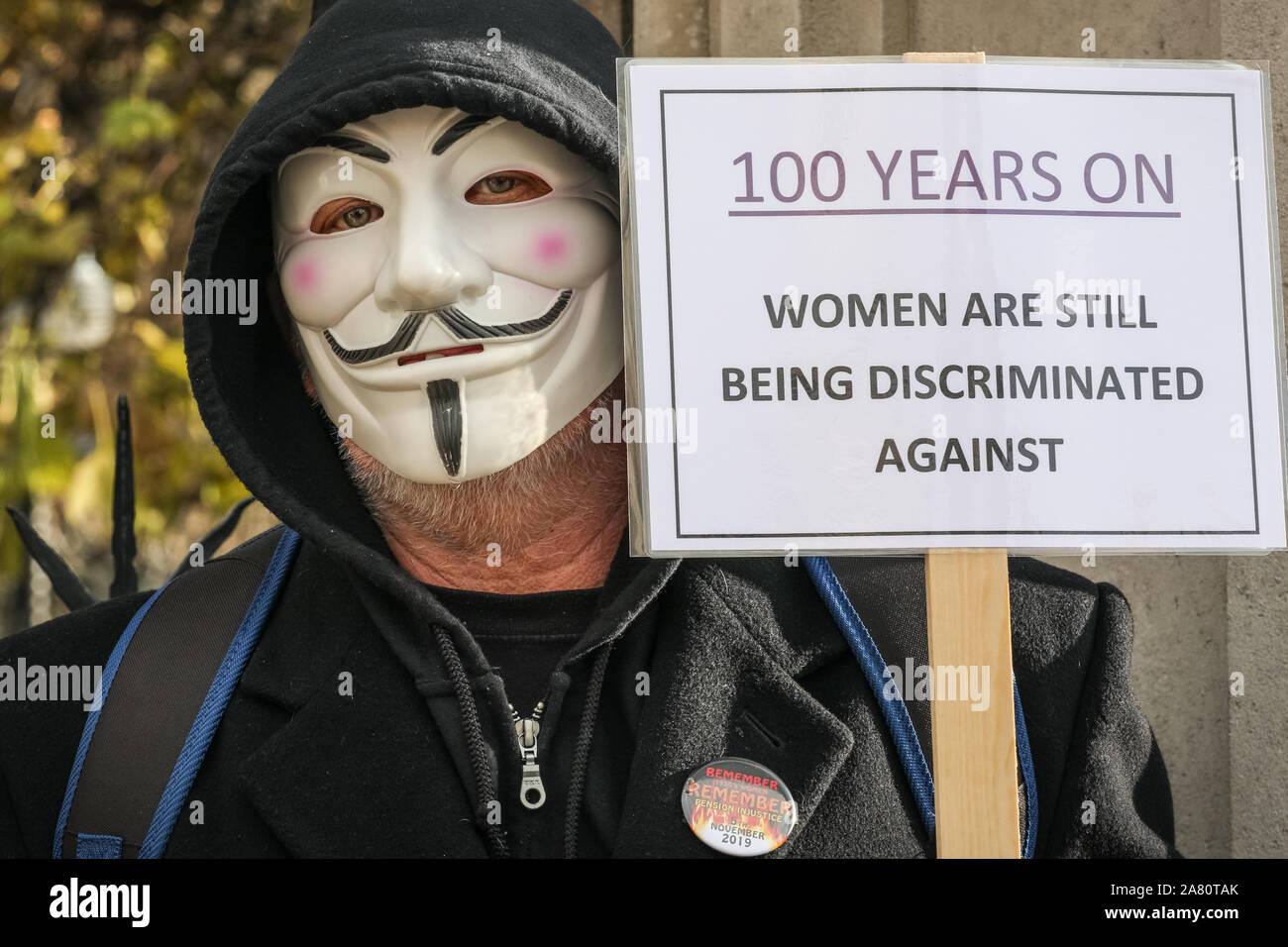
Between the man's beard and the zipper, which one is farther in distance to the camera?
the man's beard

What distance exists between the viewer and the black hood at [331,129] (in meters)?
1.73

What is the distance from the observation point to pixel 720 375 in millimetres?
1417

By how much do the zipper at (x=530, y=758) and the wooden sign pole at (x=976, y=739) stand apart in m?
0.48

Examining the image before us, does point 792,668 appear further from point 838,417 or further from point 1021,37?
point 1021,37

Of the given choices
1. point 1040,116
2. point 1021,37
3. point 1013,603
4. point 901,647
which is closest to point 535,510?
point 901,647

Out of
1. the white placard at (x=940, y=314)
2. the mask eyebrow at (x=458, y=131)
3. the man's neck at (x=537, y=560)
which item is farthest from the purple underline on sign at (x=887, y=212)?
the man's neck at (x=537, y=560)

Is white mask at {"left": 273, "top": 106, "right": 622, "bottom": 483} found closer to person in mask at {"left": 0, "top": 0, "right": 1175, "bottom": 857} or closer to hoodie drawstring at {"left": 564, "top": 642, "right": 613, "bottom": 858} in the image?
person in mask at {"left": 0, "top": 0, "right": 1175, "bottom": 857}

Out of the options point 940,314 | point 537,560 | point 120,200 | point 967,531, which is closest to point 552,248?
point 537,560

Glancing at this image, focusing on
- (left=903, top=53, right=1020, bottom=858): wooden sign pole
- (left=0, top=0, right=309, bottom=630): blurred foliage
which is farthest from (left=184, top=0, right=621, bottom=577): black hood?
(left=0, top=0, right=309, bottom=630): blurred foliage

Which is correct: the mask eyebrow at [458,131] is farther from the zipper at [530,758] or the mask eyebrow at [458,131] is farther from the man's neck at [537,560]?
the zipper at [530,758]

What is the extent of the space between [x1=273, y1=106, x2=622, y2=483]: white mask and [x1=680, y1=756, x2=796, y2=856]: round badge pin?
47 cm

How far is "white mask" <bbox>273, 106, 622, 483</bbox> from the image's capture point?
1741mm

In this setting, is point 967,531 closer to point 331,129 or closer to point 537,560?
point 537,560
